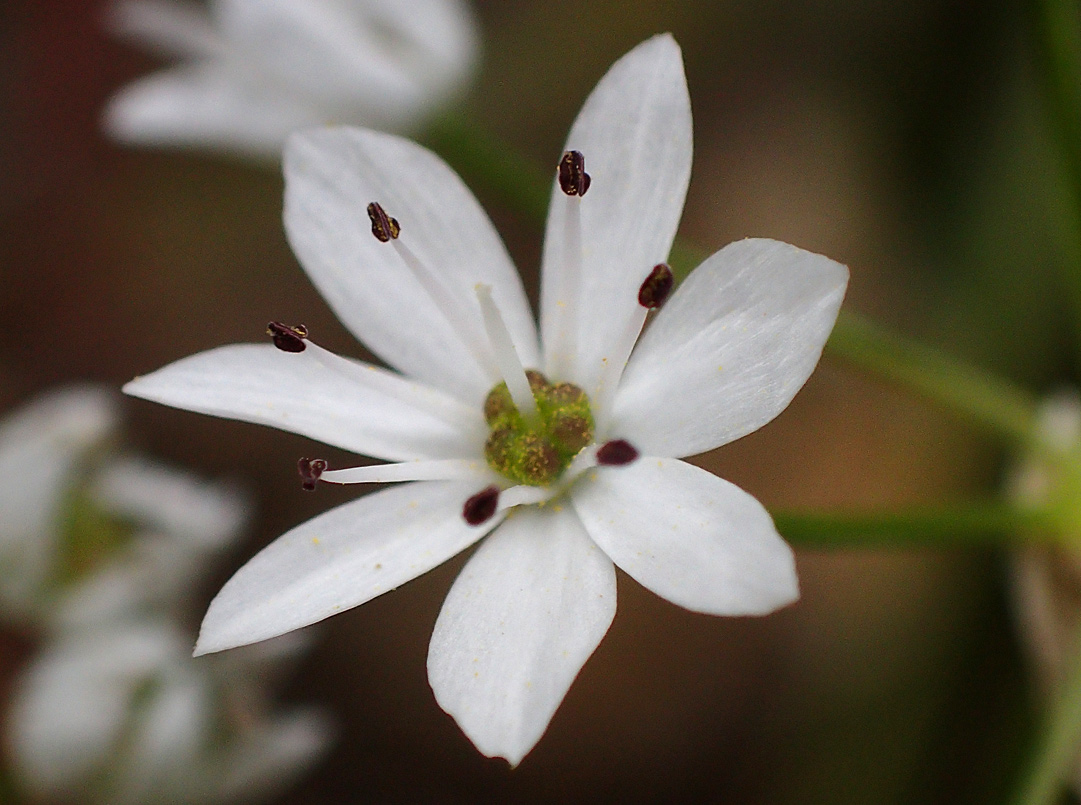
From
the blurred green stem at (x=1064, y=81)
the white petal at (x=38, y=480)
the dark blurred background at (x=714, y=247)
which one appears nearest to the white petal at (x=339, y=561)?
the white petal at (x=38, y=480)

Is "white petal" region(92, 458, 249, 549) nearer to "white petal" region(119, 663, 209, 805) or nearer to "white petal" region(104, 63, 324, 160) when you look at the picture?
"white petal" region(119, 663, 209, 805)

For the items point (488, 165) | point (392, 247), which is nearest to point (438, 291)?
point (392, 247)

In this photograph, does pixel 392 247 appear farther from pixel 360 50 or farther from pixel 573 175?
pixel 360 50

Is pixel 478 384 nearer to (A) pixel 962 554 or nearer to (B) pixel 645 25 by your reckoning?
(A) pixel 962 554

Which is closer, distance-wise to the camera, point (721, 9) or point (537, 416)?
point (537, 416)

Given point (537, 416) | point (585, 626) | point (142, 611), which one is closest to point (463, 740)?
point (142, 611)

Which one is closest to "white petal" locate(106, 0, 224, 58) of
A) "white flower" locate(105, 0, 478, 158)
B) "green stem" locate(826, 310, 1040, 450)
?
"white flower" locate(105, 0, 478, 158)
